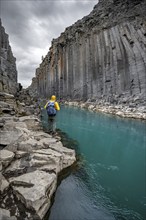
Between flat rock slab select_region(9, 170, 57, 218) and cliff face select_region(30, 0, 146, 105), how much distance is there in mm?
23294

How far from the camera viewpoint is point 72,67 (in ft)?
135

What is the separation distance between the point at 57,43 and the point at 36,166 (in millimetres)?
49961

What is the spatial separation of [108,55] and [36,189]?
3202 cm

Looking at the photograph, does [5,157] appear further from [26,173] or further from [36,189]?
[36,189]

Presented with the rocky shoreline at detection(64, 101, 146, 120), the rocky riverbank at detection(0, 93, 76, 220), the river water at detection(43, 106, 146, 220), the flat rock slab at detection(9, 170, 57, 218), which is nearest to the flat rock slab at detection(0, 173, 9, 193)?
the rocky riverbank at detection(0, 93, 76, 220)

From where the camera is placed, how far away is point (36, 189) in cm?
312

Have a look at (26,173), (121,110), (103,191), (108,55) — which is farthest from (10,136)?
(108,55)

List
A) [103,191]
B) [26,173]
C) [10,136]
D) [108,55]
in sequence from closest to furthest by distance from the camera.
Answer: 1. [26,173]
2. [103,191]
3. [10,136]
4. [108,55]

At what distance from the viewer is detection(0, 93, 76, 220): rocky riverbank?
2.79m

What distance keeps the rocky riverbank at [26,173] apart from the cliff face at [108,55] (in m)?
22.4

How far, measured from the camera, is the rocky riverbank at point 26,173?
2.79m

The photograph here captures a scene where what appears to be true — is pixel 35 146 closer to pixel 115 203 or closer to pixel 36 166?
pixel 36 166

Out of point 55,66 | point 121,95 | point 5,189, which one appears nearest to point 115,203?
point 5,189

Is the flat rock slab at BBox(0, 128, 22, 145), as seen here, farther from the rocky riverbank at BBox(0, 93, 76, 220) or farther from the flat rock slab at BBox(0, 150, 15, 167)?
the flat rock slab at BBox(0, 150, 15, 167)
